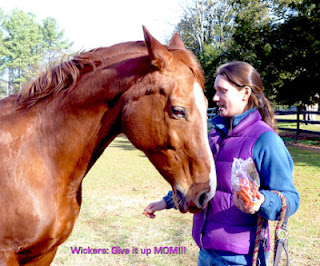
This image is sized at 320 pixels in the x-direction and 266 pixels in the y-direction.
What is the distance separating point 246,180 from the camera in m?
1.61

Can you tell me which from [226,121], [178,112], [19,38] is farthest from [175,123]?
[19,38]

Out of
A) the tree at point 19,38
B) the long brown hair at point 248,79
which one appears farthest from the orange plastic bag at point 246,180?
the tree at point 19,38


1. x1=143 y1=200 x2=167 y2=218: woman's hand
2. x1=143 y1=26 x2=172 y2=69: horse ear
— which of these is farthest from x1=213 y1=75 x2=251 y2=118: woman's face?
x1=143 y1=200 x2=167 y2=218: woman's hand

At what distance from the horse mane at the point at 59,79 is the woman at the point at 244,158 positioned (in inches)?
38.9

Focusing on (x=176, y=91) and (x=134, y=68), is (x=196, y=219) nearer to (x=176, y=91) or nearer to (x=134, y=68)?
(x=176, y=91)

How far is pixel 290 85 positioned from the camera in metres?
16.0

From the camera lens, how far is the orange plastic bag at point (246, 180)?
1.58 metres

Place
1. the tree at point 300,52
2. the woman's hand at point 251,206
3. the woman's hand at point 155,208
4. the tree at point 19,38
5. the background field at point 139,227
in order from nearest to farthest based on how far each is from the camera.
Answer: the woman's hand at point 251,206, the woman's hand at point 155,208, the background field at point 139,227, the tree at point 300,52, the tree at point 19,38

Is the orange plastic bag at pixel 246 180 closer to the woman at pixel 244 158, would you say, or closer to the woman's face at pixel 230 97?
the woman at pixel 244 158

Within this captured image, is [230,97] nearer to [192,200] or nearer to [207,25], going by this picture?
[192,200]

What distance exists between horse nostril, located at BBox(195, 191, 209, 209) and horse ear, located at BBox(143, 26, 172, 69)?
874mm

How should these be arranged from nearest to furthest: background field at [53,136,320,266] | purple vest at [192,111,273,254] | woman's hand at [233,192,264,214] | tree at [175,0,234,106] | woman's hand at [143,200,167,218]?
woman's hand at [233,192,264,214]
purple vest at [192,111,273,254]
woman's hand at [143,200,167,218]
background field at [53,136,320,266]
tree at [175,0,234,106]

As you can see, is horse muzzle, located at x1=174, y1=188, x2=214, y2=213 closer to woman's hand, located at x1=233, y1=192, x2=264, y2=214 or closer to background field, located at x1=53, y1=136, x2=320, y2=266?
woman's hand, located at x1=233, y1=192, x2=264, y2=214

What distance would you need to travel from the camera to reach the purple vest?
183 cm
